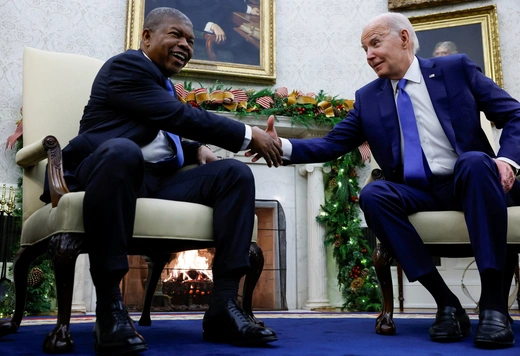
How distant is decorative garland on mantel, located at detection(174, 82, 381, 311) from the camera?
14.3ft

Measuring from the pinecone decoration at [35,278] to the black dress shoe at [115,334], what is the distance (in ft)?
8.72

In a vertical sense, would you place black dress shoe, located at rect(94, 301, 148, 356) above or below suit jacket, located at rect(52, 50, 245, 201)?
below

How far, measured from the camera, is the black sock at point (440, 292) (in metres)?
1.75

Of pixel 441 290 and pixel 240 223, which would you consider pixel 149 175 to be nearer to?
pixel 240 223

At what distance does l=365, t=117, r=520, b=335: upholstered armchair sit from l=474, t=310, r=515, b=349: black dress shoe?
322mm

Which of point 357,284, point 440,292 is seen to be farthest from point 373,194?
point 357,284

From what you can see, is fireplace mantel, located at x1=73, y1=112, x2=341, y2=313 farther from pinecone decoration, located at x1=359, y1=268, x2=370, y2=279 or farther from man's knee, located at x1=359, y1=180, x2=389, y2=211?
man's knee, located at x1=359, y1=180, x2=389, y2=211

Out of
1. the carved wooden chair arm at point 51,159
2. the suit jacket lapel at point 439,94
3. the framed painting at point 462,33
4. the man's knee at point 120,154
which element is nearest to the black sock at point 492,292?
the suit jacket lapel at point 439,94

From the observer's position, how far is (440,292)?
1760 millimetres

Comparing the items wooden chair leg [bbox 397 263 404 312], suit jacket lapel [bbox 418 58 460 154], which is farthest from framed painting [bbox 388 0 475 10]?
suit jacket lapel [bbox 418 58 460 154]

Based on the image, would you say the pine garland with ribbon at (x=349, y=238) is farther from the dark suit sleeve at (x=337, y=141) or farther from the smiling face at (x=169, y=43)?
the smiling face at (x=169, y=43)

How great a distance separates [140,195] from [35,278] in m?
2.45

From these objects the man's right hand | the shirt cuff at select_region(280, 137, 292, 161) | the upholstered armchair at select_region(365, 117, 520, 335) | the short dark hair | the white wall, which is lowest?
the upholstered armchair at select_region(365, 117, 520, 335)

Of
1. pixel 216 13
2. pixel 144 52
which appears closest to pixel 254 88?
pixel 216 13
